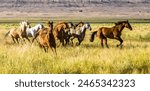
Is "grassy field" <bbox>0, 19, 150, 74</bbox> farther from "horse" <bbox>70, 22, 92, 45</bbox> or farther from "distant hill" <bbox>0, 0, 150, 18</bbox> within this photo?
"distant hill" <bbox>0, 0, 150, 18</bbox>

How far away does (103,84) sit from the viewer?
30.1ft

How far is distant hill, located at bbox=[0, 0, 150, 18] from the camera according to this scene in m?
109

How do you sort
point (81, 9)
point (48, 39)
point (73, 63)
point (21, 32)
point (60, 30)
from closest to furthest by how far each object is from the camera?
point (73, 63), point (48, 39), point (60, 30), point (21, 32), point (81, 9)

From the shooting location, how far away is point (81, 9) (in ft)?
374

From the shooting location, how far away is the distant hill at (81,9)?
10875 cm

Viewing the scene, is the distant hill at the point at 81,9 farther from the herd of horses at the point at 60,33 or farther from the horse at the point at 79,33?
the herd of horses at the point at 60,33

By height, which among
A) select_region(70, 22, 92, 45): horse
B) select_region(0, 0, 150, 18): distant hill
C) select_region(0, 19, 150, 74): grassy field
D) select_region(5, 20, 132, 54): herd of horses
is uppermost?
select_region(0, 19, 150, 74): grassy field

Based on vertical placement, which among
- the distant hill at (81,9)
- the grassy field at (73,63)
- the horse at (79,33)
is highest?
the grassy field at (73,63)

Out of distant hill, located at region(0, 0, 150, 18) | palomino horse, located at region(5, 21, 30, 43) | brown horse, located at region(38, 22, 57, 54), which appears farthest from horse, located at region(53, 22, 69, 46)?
distant hill, located at region(0, 0, 150, 18)

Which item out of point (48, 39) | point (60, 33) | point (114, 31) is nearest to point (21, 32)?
point (60, 33)

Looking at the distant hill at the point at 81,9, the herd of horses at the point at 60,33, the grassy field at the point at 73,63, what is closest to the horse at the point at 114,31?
the herd of horses at the point at 60,33

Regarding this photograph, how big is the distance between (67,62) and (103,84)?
2.40 metres

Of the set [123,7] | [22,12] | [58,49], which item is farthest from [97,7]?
[58,49]

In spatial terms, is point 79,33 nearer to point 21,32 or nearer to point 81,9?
point 21,32
